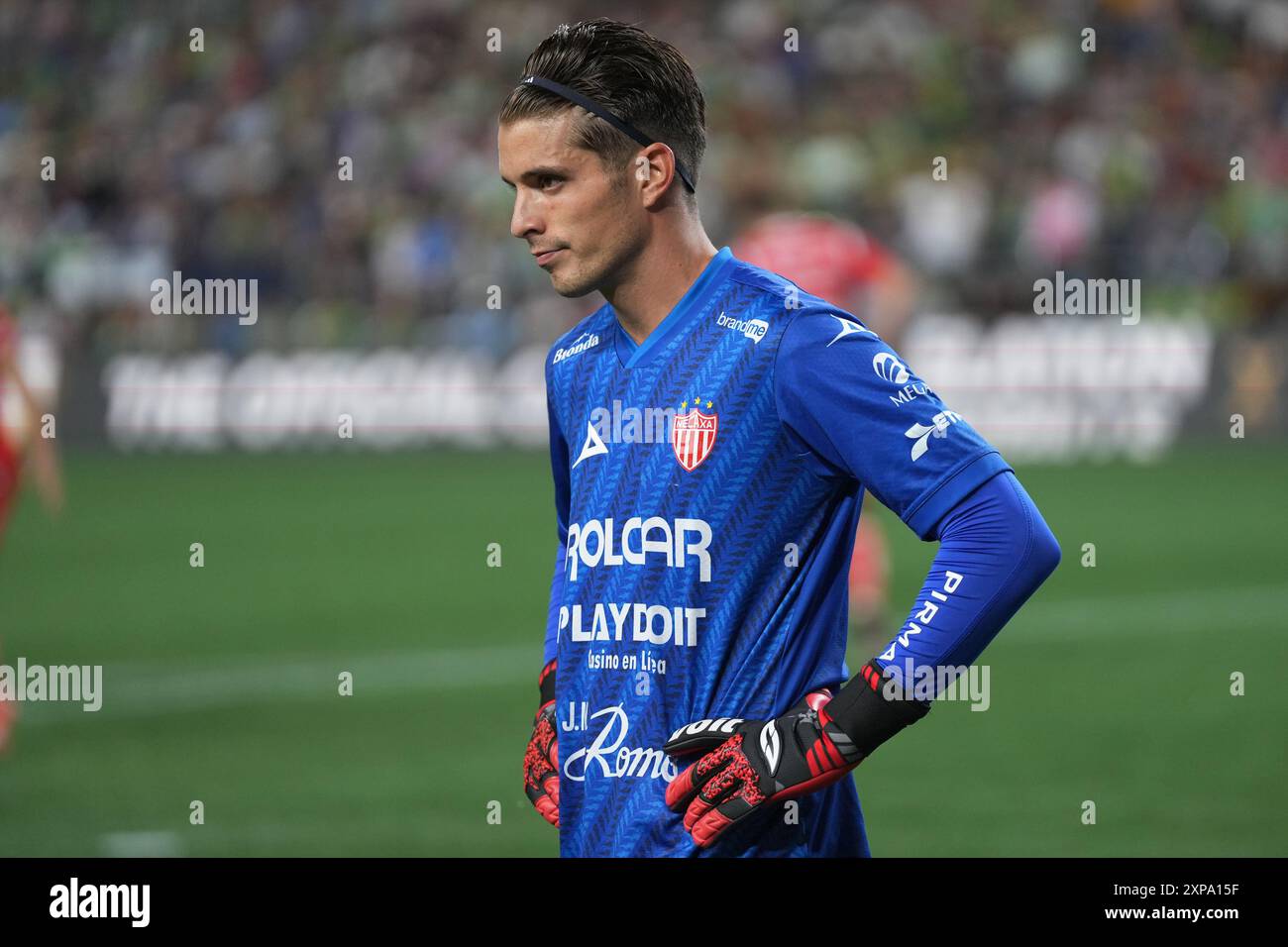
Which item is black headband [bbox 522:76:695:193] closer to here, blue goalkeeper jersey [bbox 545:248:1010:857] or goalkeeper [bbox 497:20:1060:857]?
goalkeeper [bbox 497:20:1060:857]

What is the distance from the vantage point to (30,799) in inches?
291

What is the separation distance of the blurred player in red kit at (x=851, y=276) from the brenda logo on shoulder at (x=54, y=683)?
4036 millimetres

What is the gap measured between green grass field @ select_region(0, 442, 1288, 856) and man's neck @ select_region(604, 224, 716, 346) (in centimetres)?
368

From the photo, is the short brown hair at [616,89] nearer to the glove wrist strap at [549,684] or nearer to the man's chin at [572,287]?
the man's chin at [572,287]

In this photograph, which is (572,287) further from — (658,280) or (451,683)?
(451,683)

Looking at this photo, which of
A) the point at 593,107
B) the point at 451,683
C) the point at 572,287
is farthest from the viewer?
the point at 451,683

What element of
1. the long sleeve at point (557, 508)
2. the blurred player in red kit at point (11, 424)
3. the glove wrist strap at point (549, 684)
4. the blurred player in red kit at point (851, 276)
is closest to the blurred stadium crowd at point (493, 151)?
the blurred player in red kit at point (851, 276)

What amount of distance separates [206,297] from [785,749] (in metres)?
19.8

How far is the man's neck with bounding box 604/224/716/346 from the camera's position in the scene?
10.6 ft

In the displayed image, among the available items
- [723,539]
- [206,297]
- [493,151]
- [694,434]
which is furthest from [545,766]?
[493,151]

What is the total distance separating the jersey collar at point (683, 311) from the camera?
3.24 meters

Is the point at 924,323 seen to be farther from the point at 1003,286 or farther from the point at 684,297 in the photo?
the point at 684,297

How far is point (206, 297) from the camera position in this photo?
21.8m

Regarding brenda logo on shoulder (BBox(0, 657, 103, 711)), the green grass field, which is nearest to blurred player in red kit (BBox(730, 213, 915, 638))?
the green grass field
